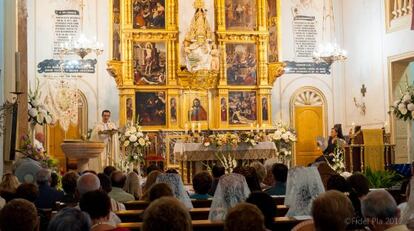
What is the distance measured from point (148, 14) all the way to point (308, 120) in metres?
6.12

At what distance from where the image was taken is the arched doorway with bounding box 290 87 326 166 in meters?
20.7

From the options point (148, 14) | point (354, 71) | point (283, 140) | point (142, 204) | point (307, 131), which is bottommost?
point (142, 204)

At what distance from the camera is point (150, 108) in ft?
62.3

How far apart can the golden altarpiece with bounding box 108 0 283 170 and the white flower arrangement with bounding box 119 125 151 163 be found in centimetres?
99

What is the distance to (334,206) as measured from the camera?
3.98 meters

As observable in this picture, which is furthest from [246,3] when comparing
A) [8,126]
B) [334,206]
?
[334,206]

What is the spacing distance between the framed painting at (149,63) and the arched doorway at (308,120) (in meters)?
4.52

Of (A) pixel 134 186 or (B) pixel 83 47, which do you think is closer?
(A) pixel 134 186

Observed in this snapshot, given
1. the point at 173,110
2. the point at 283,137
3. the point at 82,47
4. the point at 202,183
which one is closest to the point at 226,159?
the point at 283,137

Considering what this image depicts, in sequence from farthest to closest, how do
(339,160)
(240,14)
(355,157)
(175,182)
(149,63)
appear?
(240,14)
(149,63)
(355,157)
(339,160)
(175,182)

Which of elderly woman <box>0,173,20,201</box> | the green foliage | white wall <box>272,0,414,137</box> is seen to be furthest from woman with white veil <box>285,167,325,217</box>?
white wall <box>272,0,414,137</box>

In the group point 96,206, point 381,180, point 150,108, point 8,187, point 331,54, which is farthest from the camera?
point 150,108

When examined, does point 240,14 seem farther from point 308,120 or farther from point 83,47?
point 83,47

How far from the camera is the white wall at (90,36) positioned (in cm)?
1925
